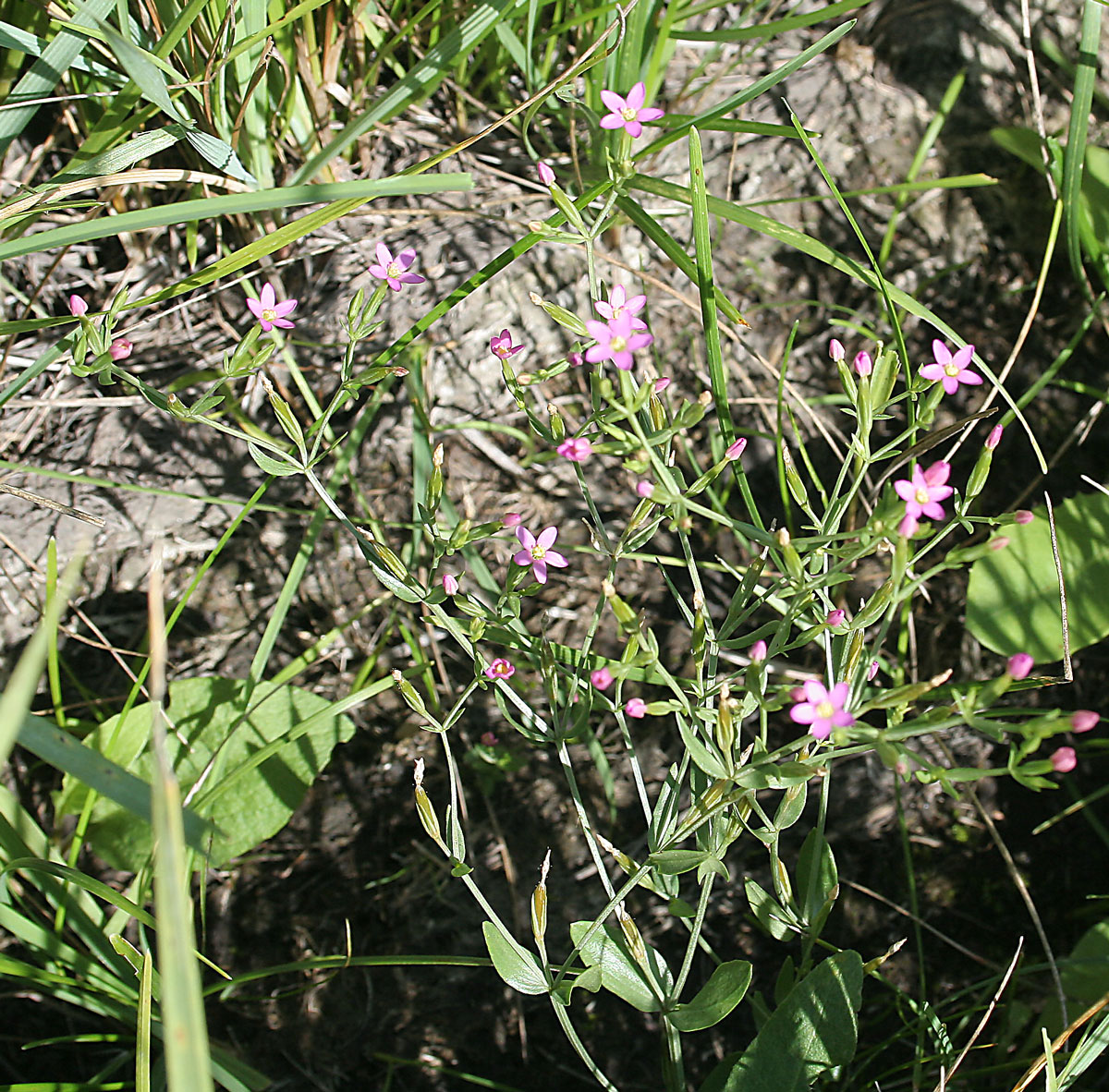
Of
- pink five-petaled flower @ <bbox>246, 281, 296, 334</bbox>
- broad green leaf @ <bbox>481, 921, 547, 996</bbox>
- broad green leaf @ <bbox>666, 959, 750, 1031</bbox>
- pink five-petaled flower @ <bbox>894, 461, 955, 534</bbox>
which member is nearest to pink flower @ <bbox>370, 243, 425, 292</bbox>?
pink five-petaled flower @ <bbox>246, 281, 296, 334</bbox>

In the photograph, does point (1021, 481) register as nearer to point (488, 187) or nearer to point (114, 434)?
point (488, 187)

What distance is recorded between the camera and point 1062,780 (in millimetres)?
2055

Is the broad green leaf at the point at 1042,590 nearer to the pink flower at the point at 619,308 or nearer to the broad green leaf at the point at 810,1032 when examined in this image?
the broad green leaf at the point at 810,1032

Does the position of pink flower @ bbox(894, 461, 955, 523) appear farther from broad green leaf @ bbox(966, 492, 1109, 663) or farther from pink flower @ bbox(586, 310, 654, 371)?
broad green leaf @ bbox(966, 492, 1109, 663)

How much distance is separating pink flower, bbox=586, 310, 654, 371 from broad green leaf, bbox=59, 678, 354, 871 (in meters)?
1.13

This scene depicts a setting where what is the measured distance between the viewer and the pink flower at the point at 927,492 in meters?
1.20

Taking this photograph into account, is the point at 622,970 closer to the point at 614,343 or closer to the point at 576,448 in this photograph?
the point at 576,448

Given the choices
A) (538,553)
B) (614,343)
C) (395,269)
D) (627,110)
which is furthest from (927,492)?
(395,269)

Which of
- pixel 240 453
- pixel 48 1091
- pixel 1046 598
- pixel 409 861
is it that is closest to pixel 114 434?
pixel 240 453

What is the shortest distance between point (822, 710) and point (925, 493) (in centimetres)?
35

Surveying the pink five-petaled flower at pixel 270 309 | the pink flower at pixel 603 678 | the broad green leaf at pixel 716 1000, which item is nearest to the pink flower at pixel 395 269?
the pink five-petaled flower at pixel 270 309

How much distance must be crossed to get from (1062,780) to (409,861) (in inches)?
60.4

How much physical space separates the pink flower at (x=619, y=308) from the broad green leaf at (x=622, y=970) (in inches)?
38.3

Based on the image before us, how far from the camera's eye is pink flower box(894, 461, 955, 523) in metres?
1.20
